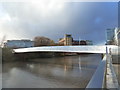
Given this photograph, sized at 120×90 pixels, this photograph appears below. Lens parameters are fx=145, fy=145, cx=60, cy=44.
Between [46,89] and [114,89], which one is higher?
[114,89]

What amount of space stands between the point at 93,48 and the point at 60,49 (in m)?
3.72

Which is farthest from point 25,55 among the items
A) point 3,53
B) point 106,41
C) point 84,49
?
point 106,41

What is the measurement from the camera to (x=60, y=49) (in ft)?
50.8

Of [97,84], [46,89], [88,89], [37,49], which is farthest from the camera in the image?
[37,49]

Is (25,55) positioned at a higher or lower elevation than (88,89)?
lower

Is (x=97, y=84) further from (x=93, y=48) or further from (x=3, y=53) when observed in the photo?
(x=3, y=53)

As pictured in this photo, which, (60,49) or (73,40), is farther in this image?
(73,40)

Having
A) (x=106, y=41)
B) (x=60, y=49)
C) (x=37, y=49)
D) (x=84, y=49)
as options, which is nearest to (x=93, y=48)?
(x=84, y=49)

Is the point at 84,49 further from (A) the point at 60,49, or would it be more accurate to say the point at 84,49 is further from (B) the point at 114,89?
(B) the point at 114,89

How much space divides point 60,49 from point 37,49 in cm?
367

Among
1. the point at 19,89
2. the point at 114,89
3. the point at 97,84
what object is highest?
the point at 97,84

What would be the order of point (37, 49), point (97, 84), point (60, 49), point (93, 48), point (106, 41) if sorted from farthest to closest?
point (106, 41)
point (37, 49)
point (60, 49)
point (93, 48)
point (97, 84)

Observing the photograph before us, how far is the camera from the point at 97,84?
3.34 ft

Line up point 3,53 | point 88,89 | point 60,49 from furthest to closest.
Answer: point 3,53 → point 60,49 → point 88,89
